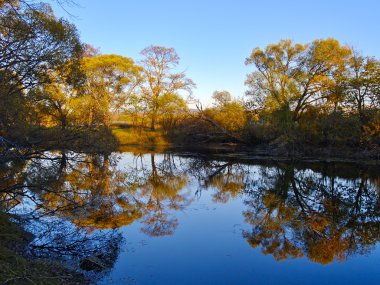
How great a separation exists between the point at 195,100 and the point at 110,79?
10.7 meters

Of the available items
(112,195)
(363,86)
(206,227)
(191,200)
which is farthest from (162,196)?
(363,86)

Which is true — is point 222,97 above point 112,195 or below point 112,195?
above

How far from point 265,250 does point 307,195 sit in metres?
6.21

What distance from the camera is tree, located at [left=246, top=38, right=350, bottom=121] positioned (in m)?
28.8

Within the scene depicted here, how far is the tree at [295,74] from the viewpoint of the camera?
28.8 m

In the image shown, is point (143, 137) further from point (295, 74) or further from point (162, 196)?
→ point (162, 196)

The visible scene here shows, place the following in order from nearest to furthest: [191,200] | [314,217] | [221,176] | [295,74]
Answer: [314,217]
[191,200]
[221,176]
[295,74]

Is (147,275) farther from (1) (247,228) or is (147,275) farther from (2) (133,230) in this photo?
(1) (247,228)

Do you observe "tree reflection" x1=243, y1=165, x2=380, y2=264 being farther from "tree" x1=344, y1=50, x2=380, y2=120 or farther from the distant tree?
the distant tree

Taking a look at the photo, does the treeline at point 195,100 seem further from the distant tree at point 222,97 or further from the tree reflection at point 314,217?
the tree reflection at point 314,217

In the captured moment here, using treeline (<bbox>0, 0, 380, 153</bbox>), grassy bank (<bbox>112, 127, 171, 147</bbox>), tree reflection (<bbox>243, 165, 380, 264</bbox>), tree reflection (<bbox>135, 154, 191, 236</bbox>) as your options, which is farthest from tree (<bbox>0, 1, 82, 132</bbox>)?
grassy bank (<bbox>112, 127, 171, 147</bbox>)

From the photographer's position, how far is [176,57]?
1620 inches

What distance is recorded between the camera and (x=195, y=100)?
3359 cm

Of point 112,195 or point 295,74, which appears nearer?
point 112,195
